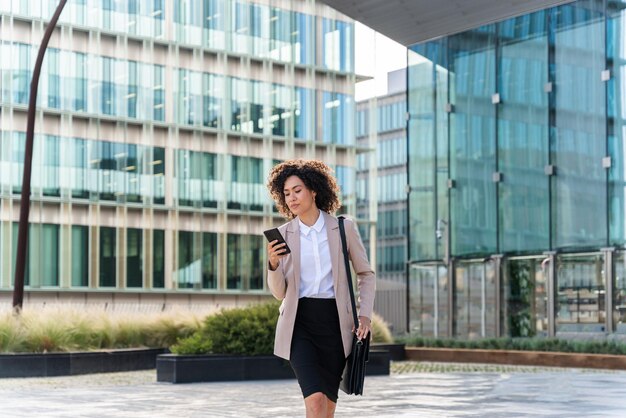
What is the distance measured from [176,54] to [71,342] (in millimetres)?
24739

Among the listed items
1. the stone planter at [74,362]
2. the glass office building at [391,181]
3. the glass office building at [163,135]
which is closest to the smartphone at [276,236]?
the stone planter at [74,362]

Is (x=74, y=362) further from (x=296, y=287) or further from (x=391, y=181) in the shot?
(x=391, y=181)

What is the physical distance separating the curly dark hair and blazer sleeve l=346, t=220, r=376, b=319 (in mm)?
251

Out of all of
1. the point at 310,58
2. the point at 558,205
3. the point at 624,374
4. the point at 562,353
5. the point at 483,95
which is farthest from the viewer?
the point at 310,58

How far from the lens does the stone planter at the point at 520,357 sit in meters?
24.6

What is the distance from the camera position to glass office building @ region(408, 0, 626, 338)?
28125 mm

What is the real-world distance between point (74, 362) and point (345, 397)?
7400mm

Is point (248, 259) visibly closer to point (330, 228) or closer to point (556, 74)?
point (556, 74)

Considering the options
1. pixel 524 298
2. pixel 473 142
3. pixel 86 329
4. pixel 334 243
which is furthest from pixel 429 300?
pixel 334 243

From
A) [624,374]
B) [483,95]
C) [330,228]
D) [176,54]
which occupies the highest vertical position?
[176,54]

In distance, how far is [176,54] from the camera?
45.3 metres

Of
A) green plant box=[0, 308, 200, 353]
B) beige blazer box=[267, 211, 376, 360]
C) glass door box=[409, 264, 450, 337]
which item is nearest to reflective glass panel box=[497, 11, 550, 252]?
glass door box=[409, 264, 450, 337]

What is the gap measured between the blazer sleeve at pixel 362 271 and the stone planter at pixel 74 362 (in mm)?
14857

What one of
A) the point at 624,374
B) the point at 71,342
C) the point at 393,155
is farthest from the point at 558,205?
the point at 393,155
